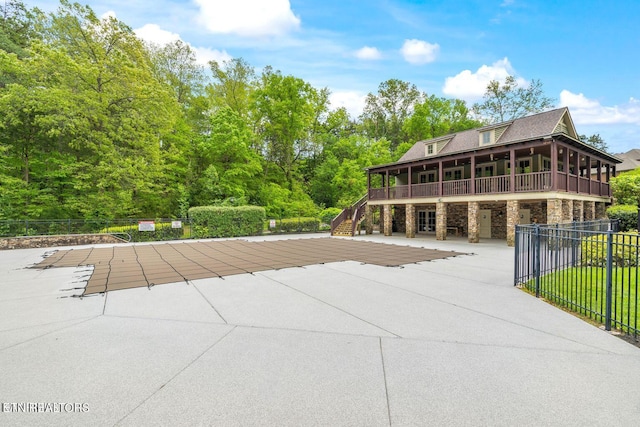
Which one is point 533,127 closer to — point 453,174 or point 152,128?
point 453,174

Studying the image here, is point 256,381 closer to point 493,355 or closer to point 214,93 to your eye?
point 493,355

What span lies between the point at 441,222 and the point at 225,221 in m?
13.8

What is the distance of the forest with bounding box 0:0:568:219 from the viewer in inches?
712

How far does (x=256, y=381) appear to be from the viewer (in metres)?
2.65

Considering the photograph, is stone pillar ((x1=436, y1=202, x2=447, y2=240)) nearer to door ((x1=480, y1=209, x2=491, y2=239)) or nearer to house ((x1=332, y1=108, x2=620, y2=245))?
house ((x1=332, y1=108, x2=620, y2=245))

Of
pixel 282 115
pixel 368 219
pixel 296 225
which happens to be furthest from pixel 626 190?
pixel 282 115

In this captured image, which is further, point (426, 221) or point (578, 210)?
point (426, 221)

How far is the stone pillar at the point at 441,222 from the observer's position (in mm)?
16578

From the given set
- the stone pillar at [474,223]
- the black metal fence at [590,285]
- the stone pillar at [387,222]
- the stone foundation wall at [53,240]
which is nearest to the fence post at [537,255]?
the black metal fence at [590,285]

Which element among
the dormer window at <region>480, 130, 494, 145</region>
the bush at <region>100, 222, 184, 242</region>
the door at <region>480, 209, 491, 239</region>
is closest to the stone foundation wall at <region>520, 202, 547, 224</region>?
the door at <region>480, 209, 491, 239</region>

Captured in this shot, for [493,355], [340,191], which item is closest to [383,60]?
[340,191]

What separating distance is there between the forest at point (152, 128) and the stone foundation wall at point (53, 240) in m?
3.76

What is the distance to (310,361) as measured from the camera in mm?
3031

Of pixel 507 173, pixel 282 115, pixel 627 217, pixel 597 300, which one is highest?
pixel 282 115
